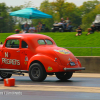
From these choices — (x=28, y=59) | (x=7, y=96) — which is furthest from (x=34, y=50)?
(x=7, y=96)

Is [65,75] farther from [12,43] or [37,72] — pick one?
[12,43]

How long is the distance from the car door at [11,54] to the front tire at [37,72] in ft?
2.68

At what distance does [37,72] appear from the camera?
42.9 ft

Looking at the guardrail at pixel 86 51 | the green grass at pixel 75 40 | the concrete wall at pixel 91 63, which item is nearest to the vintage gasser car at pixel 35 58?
the concrete wall at pixel 91 63

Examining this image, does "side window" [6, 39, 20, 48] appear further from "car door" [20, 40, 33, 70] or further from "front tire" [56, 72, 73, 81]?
"front tire" [56, 72, 73, 81]

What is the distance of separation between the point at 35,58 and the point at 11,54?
125 cm

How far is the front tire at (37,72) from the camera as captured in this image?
12859 mm

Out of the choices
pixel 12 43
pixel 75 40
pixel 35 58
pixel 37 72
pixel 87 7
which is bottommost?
pixel 37 72

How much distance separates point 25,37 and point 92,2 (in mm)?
127189

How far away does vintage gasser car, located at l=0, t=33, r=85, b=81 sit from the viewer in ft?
42.1

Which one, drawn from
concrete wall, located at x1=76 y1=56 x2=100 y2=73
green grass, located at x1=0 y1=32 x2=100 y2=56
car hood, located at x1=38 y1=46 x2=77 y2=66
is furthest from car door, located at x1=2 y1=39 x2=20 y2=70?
green grass, located at x1=0 y1=32 x2=100 y2=56

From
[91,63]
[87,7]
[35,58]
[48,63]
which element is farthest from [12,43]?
[87,7]

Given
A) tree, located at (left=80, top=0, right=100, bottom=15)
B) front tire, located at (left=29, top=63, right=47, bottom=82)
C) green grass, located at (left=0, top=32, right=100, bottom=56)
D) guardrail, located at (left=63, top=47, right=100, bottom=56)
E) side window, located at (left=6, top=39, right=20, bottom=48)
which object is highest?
tree, located at (left=80, top=0, right=100, bottom=15)

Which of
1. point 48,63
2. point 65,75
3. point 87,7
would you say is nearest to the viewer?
point 48,63
